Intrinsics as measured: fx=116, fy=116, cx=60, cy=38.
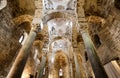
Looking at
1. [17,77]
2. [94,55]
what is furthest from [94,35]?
[17,77]

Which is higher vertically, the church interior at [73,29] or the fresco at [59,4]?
the fresco at [59,4]

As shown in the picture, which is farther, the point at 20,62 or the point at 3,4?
the point at 3,4

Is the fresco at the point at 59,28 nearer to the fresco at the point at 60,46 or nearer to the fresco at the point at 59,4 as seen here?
the fresco at the point at 60,46

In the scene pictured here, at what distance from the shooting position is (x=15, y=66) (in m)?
4.60

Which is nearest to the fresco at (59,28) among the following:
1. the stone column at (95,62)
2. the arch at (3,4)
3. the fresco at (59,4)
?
the fresco at (59,4)

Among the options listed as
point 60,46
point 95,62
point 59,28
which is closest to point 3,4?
point 95,62

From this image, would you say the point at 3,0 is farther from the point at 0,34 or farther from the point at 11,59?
the point at 11,59

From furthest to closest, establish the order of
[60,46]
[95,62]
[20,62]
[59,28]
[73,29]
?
[60,46] → [59,28] → [73,29] → [95,62] → [20,62]

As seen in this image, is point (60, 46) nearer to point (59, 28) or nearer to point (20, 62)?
point (59, 28)

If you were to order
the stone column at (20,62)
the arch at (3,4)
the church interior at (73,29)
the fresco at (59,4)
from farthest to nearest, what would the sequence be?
the fresco at (59,4), the arch at (3,4), the church interior at (73,29), the stone column at (20,62)

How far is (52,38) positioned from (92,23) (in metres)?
4.84

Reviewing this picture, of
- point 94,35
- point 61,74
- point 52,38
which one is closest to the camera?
point 94,35

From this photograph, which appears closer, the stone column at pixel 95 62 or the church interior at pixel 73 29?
the stone column at pixel 95 62

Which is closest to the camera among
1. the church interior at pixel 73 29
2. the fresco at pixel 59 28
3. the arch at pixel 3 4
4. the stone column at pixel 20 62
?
the stone column at pixel 20 62
